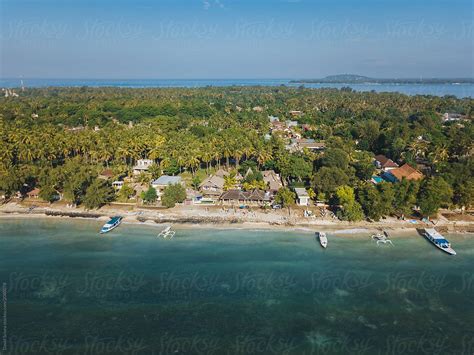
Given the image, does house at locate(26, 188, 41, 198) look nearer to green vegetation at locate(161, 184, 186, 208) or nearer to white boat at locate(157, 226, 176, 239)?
green vegetation at locate(161, 184, 186, 208)

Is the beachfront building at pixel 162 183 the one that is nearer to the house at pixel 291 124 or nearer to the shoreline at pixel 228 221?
the shoreline at pixel 228 221

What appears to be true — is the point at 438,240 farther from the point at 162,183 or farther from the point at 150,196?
the point at 162,183

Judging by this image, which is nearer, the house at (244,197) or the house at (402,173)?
the house at (244,197)

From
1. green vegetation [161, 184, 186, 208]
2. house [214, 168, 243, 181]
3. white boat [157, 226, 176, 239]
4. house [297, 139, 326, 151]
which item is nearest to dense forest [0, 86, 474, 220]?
house [214, 168, 243, 181]

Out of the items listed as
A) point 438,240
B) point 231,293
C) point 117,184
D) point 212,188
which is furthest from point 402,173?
point 117,184

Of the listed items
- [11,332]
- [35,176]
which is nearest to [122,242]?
[11,332]

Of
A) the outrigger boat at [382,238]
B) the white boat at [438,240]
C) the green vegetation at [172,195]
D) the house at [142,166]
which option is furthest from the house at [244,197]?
the white boat at [438,240]

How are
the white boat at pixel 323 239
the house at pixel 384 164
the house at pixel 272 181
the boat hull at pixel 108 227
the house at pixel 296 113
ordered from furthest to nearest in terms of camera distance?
the house at pixel 296 113
the house at pixel 384 164
the house at pixel 272 181
the boat hull at pixel 108 227
the white boat at pixel 323 239
